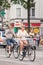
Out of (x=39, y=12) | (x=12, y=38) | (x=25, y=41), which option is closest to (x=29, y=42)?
(x=25, y=41)

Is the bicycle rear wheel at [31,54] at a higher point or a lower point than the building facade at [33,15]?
higher

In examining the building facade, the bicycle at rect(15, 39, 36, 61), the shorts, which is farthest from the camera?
the building facade

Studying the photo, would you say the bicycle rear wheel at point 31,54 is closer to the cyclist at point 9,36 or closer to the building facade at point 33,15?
the cyclist at point 9,36

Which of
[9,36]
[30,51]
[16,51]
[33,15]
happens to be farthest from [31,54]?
[33,15]

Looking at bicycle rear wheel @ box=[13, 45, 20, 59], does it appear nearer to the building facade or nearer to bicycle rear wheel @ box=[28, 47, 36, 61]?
bicycle rear wheel @ box=[28, 47, 36, 61]

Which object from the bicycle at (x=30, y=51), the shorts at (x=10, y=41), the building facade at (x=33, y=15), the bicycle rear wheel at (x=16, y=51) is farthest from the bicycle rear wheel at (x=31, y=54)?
the building facade at (x=33, y=15)

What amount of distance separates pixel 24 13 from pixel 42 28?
3.30 m

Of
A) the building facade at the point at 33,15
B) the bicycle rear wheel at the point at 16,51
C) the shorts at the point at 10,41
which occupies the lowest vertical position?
the building facade at the point at 33,15

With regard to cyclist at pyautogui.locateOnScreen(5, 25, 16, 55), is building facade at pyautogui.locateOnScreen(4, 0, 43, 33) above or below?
below

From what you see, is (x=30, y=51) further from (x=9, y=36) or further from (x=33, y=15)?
(x=33, y=15)

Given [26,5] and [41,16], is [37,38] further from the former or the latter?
[41,16]

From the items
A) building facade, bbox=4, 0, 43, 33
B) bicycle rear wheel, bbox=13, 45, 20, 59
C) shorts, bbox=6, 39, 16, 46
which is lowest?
building facade, bbox=4, 0, 43, 33

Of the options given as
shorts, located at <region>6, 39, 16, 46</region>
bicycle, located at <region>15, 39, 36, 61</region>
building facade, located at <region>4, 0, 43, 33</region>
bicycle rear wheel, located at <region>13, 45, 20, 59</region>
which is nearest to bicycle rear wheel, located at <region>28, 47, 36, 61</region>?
bicycle, located at <region>15, 39, 36, 61</region>

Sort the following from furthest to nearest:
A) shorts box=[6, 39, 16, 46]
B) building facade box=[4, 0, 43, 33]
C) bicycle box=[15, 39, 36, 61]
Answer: building facade box=[4, 0, 43, 33] < shorts box=[6, 39, 16, 46] < bicycle box=[15, 39, 36, 61]
